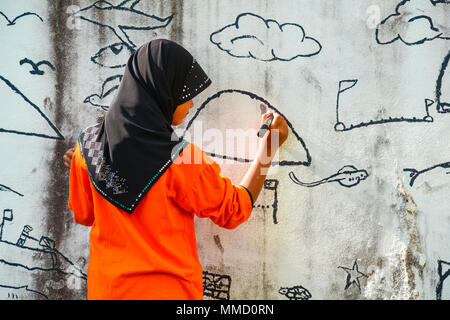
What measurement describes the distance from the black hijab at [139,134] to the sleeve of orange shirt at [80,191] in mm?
82

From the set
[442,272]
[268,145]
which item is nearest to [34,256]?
[268,145]

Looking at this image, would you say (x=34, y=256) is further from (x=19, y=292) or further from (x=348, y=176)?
(x=348, y=176)

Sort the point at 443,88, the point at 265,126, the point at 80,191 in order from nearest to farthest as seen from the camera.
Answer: the point at 80,191 < the point at 265,126 < the point at 443,88

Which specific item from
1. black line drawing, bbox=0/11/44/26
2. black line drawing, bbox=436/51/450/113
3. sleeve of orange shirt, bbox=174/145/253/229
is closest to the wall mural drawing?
black line drawing, bbox=0/11/44/26

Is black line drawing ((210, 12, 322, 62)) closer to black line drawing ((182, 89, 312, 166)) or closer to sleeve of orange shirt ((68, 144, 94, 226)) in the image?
black line drawing ((182, 89, 312, 166))

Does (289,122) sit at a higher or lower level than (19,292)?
higher

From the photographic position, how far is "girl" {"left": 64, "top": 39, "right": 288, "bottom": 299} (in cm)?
160

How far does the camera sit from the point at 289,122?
2.29 m

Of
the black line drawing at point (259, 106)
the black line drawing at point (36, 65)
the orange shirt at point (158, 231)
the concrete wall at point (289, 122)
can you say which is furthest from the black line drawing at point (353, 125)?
the black line drawing at point (36, 65)

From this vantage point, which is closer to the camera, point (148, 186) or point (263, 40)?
point (148, 186)

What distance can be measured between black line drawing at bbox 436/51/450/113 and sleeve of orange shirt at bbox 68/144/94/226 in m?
1.91

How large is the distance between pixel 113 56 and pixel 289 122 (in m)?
1.08

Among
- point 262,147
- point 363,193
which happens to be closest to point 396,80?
point 363,193

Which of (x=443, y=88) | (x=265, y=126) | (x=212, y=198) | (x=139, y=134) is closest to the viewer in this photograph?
(x=139, y=134)
